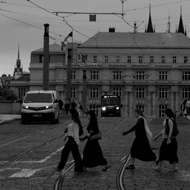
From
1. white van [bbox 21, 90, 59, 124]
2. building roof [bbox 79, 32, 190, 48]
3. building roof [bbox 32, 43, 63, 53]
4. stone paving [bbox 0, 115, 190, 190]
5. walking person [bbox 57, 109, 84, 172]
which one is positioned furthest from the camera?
building roof [bbox 32, 43, 63, 53]

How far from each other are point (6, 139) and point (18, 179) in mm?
13472

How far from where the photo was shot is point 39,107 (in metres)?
38.1

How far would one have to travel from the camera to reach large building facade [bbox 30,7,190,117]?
130000 millimetres

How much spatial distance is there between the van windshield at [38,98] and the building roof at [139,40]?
302ft

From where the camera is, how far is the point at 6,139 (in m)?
26.6

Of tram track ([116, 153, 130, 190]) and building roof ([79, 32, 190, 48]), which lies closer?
tram track ([116, 153, 130, 190])

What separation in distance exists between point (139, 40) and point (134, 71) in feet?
21.2

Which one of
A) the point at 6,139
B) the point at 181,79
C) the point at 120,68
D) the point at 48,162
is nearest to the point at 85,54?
the point at 120,68

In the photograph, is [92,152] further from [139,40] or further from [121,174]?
[139,40]

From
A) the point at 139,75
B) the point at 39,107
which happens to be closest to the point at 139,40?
the point at 139,75

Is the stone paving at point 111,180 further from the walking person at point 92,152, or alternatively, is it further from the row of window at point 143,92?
the row of window at point 143,92

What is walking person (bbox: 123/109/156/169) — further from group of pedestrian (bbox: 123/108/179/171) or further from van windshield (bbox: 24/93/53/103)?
van windshield (bbox: 24/93/53/103)

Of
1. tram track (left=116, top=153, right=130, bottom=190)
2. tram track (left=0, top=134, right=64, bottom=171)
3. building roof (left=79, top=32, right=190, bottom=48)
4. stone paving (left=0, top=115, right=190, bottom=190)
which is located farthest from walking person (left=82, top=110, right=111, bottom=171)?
building roof (left=79, top=32, right=190, bottom=48)

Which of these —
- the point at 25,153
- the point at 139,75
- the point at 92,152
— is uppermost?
the point at 139,75
